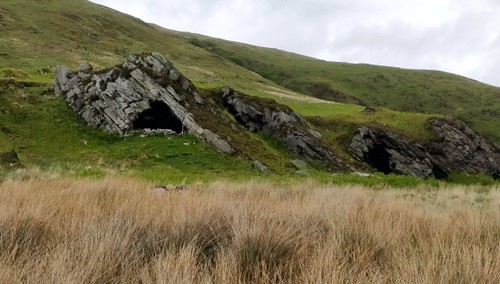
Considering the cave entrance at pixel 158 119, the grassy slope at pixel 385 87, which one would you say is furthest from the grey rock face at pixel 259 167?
the grassy slope at pixel 385 87

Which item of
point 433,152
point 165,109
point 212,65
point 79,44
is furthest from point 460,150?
point 212,65

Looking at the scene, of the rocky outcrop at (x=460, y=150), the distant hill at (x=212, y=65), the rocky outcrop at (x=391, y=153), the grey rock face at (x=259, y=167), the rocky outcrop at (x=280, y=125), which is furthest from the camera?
the distant hill at (x=212, y=65)

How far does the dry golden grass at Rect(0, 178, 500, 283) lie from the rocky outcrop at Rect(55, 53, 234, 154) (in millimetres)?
17359

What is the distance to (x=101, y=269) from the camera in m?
3.95

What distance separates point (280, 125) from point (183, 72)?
136ft

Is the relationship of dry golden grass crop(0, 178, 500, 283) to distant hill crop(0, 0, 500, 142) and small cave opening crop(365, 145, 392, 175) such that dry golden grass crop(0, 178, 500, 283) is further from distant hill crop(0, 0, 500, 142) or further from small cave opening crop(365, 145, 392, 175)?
distant hill crop(0, 0, 500, 142)

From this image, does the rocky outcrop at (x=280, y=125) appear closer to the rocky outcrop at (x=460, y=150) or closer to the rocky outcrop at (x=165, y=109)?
the rocky outcrop at (x=165, y=109)

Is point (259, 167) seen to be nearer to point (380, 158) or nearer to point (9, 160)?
point (9, 160)

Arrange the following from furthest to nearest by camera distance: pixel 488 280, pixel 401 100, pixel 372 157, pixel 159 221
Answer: pixel 401 100
pixel 372 157
pixel 159 221
pixel 488 280

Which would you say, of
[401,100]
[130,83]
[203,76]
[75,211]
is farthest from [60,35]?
[401,100]

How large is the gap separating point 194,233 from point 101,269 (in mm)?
1651

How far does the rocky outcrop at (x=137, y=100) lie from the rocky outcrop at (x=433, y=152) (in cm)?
1430

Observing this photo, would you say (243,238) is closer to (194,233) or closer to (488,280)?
(194,233)

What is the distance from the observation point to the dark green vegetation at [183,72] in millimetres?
21438
